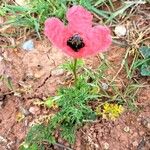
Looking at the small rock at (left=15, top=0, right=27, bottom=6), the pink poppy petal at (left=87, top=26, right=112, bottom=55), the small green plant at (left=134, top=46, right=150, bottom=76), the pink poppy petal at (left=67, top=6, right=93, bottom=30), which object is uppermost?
the pink poppy petal at (left=67, top=6, right=93, bottom=30)

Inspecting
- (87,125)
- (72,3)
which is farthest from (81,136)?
(72,3)

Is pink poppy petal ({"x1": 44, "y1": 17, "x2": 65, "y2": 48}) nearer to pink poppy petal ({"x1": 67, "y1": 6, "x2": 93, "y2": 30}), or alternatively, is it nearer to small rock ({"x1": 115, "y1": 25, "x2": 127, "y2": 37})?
pink poppy petal ({"x1": 67, "y1": 6, "x2": 93, "y2": 30})

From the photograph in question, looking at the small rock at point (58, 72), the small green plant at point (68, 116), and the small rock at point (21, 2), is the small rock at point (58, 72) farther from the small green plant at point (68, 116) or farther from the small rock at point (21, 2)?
the small rock at point (21, 2)

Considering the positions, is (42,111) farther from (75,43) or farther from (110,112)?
(75,43)

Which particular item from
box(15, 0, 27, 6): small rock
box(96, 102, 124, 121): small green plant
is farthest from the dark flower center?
box(15, 0, 27, 6): small rock

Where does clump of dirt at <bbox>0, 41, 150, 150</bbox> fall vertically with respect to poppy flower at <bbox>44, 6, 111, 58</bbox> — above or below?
below

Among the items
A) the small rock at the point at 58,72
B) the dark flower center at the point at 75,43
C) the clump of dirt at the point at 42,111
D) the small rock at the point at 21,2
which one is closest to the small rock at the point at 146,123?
the clump of dirt at the point at 42,111

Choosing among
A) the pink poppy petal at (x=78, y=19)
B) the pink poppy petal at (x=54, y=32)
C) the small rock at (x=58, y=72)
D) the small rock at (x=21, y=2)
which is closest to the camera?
the pink poppy petal at (x=54, y=32)

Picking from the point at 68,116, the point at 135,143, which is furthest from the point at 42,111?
A: the point at 135,143

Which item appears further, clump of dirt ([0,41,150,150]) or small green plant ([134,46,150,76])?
small green plant ([134,46,150,76])
